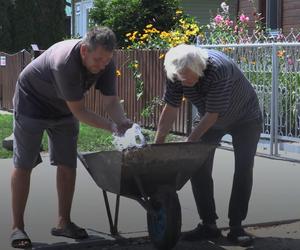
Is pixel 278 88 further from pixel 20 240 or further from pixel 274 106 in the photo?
pixel 20 240

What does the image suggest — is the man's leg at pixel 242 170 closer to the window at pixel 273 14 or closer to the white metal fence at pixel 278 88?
the white metal fence at pixel 278 88

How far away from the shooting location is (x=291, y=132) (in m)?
9.49

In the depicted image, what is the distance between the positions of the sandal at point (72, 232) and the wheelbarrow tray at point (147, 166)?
518mm

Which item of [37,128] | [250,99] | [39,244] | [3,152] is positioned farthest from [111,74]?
[3,152]

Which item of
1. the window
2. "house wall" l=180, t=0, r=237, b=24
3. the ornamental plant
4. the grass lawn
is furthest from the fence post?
"house wall" l=180, t=0, r=237, b=24

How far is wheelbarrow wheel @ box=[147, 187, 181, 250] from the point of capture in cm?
471

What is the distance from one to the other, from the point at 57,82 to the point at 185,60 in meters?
0.91

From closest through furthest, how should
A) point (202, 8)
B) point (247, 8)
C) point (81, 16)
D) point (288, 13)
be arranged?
point (288, 13)
point (247, 8)
point (202, 8)
point (81, 16)

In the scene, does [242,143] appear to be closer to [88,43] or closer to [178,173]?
[178,173]

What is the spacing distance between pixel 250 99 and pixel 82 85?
1311 millimetres

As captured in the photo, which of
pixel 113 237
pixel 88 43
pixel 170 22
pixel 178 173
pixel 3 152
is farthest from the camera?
pixel 170 22

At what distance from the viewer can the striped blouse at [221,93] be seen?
190 inches

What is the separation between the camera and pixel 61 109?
5.10m

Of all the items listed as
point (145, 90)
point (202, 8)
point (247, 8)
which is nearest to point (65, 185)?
point (145, 90)
